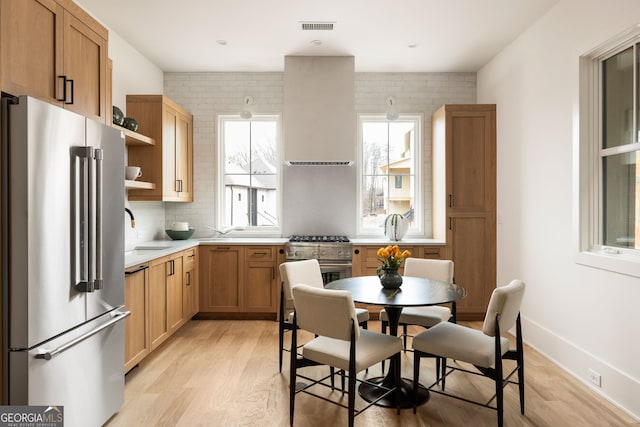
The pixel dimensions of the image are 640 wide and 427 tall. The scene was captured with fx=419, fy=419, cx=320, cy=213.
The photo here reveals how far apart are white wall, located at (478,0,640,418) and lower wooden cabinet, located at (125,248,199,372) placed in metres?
3.37

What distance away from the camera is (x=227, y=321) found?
482cm

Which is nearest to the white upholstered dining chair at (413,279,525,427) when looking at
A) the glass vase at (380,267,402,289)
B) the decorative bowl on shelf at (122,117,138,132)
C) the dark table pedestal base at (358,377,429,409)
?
the dark table pedestal base at (358,377,429,409)

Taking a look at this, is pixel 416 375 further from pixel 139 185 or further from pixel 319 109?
pixel 319 109

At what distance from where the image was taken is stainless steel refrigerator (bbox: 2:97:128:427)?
1.89 meters

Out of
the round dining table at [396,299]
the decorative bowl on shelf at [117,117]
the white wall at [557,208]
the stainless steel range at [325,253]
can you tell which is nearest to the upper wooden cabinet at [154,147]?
the decorative bowl on shelf at [117,117]

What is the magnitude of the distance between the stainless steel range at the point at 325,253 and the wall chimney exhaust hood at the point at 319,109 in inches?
36.5

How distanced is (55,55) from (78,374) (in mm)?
1697

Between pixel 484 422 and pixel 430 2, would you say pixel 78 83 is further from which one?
pixel 484 422

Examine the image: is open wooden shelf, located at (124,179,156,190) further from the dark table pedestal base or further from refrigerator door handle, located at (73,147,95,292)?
the dark table pedestal base

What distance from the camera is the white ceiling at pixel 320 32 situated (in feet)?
11.7

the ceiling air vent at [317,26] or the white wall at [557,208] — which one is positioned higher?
the ceiling air vent at [317,26]

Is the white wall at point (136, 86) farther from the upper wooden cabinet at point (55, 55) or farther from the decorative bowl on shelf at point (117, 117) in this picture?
the upper wooden cabinet at point (55, 55)

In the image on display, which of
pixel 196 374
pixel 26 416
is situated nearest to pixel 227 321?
pixel 196 374

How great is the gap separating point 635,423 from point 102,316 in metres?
3.22
